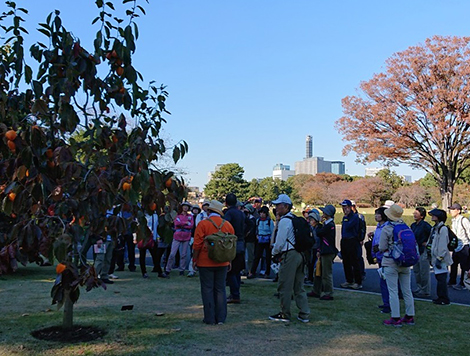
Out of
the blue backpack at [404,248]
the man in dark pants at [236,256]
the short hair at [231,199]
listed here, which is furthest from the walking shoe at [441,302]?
the short hair at [231,199]

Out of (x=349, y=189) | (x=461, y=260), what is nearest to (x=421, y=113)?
(x=461, y=260)

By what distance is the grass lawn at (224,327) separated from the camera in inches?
211

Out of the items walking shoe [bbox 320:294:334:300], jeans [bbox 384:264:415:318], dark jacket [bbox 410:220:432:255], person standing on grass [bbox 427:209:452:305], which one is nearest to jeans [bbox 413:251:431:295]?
dark jacket [bbox 410:220:432:255]

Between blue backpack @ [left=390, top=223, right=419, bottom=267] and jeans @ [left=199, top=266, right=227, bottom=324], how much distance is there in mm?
2403

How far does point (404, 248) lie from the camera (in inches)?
254

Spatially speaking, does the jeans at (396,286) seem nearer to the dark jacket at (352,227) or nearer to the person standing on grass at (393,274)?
the person standing on grass at (393,274)

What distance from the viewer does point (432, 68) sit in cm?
2794

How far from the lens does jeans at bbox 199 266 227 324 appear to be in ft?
21.2

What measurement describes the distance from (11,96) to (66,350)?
112 inches

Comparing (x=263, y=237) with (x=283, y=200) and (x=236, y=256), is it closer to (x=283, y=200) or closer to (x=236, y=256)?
(x=236, y=256)

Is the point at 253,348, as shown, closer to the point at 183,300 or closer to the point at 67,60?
the point at 183,300

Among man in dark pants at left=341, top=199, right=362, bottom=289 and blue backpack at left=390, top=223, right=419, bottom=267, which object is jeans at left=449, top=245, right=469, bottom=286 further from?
blue backpack at left=390, top=223, right=419, bottom=267

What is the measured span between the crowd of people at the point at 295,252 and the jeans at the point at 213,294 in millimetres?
13

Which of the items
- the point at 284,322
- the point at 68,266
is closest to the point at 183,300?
the point at 284,322
